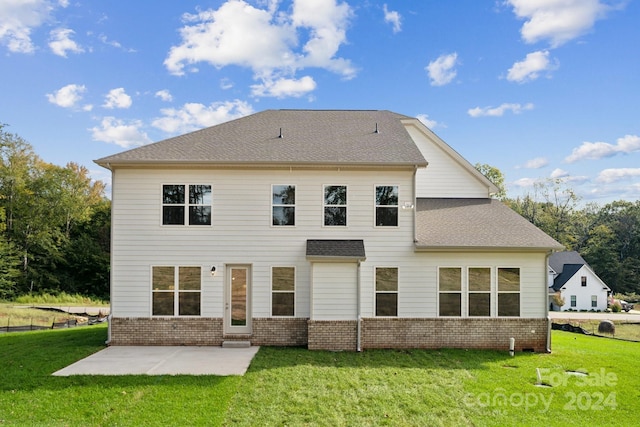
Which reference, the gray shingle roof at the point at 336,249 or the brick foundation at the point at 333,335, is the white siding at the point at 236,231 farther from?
the brick foundation at the point at 333,335

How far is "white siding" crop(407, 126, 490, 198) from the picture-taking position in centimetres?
1476

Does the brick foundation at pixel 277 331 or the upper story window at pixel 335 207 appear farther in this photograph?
the upper story window at pixel 335 207

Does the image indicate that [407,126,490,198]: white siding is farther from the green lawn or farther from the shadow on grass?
the green lawn

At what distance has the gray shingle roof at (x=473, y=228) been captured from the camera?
11.9 m

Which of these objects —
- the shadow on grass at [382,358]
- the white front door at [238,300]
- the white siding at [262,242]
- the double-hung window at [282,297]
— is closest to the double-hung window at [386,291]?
the white siding at [262,242]

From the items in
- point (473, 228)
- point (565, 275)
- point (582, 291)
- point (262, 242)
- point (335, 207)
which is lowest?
point (582, 291)

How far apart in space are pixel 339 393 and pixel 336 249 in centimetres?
455

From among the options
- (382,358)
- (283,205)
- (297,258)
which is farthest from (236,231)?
(382,358)

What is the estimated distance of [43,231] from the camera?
115 feet

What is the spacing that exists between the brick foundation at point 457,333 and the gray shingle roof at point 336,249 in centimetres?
206

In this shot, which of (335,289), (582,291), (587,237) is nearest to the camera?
(335,289)

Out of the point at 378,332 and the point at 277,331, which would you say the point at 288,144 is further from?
the point at 378,332

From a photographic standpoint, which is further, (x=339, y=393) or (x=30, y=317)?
(x=30, y=317)

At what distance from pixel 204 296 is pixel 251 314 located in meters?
1.49
